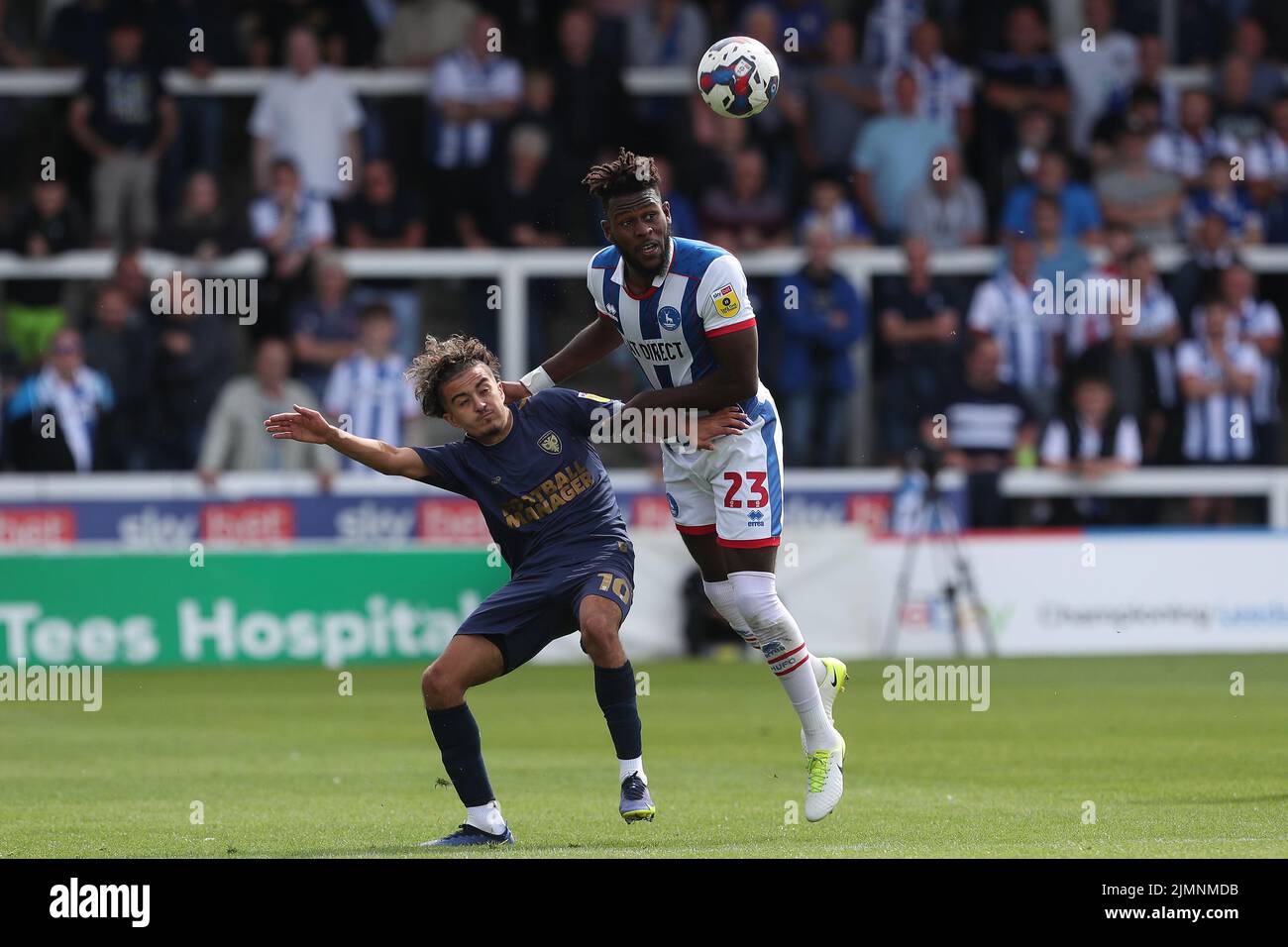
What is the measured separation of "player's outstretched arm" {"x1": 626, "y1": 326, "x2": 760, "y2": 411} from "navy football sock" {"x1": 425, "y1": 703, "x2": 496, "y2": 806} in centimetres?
155

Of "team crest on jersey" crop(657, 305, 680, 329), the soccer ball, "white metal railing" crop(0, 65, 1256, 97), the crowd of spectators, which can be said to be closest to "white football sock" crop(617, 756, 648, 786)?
"team crest on jersey" crop(657, 305, 680, 329)

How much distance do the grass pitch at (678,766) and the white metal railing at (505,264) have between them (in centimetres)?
432

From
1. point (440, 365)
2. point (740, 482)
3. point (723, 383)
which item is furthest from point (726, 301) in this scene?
point (440, 365)

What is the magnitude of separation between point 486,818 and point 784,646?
5.32ft

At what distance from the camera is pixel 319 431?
28.1 ft

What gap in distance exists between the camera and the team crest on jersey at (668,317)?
363 inches

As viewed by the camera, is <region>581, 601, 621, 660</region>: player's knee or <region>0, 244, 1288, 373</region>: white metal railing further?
<region>0, 244, 1288, 373</region>: white metal railing

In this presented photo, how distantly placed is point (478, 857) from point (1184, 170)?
1626cm

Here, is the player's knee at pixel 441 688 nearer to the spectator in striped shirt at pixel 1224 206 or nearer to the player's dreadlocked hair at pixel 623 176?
the player's dreadlocked hair at pixel 623 176

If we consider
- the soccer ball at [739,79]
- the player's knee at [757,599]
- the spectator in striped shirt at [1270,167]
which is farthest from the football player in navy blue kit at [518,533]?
the spectator in striped shirt at [1270,167]

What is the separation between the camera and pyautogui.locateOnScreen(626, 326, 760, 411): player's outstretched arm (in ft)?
30.1

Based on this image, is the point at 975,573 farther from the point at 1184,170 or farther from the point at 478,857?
the point at 478,857
